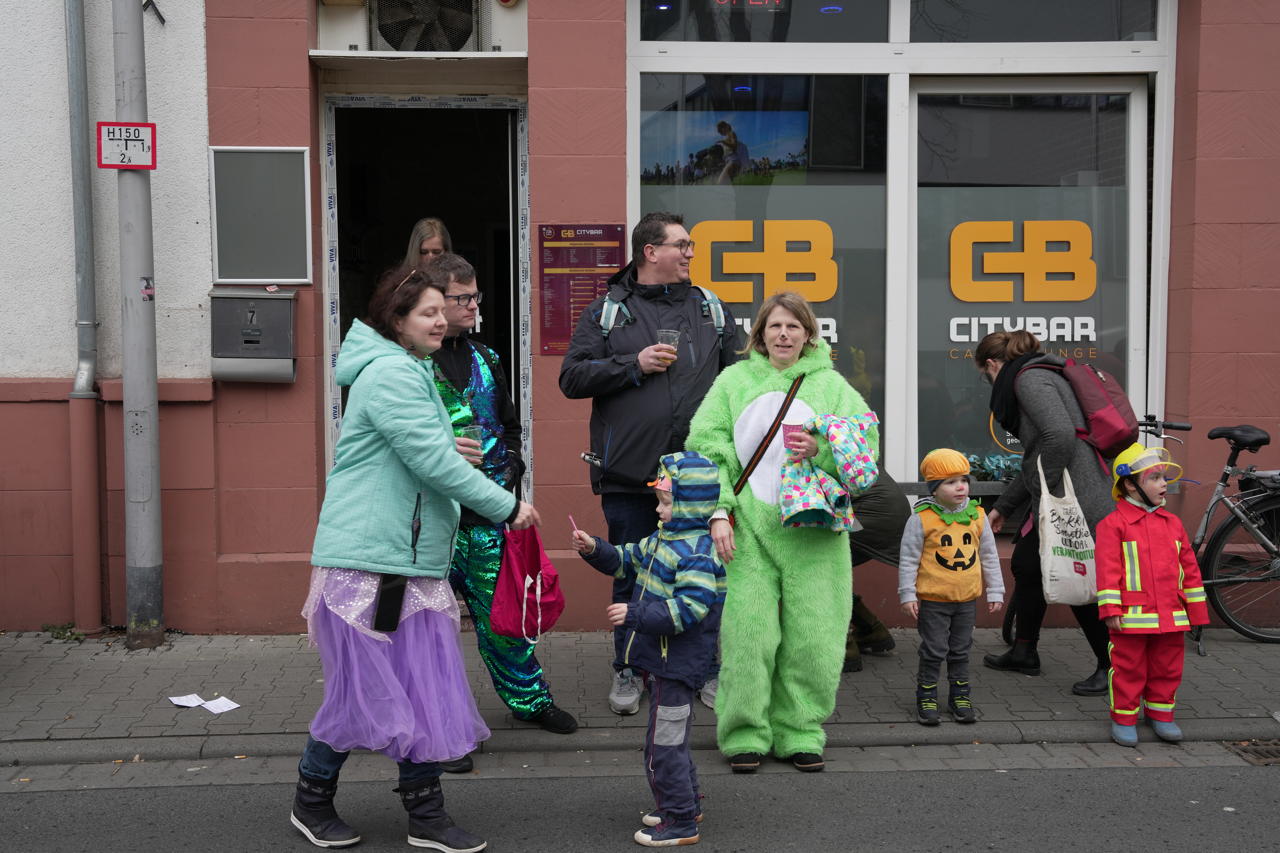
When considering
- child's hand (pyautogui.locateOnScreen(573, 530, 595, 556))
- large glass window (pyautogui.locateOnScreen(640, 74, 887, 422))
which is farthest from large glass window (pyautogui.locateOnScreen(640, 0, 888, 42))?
child's hand (pyautogui.locateOnScreen(573, 530, 595, 556))

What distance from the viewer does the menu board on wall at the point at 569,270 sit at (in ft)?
23.9

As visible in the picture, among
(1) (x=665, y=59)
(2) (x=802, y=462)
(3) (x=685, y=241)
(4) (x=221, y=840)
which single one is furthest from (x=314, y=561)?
(1) (x=665, y=59)

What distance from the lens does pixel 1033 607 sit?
21.7 ft

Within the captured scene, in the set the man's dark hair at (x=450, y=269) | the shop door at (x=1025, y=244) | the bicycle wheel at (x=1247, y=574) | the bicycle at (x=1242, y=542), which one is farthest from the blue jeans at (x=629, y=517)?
the bicycle wheel at (x=1247, y=574)

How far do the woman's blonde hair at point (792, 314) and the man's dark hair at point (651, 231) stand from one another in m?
0.73

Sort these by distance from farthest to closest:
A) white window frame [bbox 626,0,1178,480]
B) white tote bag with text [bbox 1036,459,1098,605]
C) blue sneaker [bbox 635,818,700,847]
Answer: white window frame [bbox 626,0,1178,480] < white tote bag with text [bbox 1036,459,1098,605] < blue sneaker [bbox 635,818,700,847]

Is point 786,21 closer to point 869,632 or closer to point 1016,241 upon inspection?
point 1016,241

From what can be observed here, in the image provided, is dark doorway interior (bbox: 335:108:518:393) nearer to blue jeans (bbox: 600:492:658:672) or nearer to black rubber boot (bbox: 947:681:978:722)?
blue jeans (bbox: 600:492:658:672)

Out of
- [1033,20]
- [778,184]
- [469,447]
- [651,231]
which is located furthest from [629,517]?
[1033,20]

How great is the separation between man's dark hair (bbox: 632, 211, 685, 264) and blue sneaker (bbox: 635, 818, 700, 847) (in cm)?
251

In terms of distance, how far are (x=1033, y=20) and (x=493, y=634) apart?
15.8 feet

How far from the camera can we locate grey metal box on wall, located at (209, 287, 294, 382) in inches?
281

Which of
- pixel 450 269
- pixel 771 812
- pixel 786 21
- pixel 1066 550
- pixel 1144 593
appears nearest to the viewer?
pixel 771 812

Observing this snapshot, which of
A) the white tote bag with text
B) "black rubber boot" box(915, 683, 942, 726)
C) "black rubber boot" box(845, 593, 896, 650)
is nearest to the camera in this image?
"black rubber boot" box(915, 683, 942, 726)
